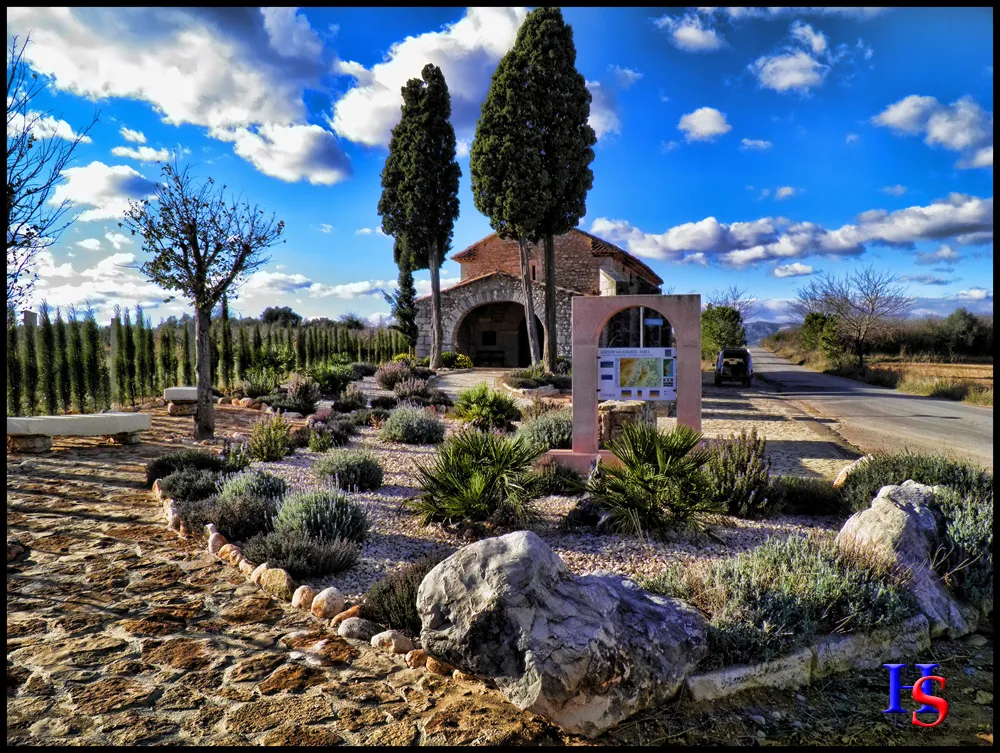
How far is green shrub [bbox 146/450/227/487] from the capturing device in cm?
732

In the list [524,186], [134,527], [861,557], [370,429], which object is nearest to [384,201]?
[524,186]

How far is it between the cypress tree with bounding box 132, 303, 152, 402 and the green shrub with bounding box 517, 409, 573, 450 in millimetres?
10892

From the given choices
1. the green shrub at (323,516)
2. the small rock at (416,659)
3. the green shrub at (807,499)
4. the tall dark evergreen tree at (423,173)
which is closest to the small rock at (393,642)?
the small rock at (416,659)

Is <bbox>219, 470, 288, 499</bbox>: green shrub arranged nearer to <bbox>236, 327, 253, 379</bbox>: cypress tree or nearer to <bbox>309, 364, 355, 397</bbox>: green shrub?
<bbox>309, 364, 355, 397</bbox>: green shrub

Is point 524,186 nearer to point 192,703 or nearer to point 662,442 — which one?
point 662,442

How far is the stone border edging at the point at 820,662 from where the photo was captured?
3.01m

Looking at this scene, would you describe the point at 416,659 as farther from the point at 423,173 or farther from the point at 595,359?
the point at 423,173

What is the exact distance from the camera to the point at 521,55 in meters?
18.0

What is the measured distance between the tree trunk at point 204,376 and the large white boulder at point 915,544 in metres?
9.36

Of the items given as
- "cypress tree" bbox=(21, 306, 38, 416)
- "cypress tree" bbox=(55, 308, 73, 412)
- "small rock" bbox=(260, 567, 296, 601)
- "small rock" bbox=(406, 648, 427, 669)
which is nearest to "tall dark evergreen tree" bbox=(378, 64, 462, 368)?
"cypress tree" bbox=(55, 308, 73, 412)

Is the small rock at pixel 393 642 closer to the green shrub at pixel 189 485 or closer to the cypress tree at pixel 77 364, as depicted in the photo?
Answer: the green shrub at pixel 189 485

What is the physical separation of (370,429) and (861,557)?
9081 mm

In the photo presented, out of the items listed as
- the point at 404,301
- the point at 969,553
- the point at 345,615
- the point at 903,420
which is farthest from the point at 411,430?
the point at 404,301

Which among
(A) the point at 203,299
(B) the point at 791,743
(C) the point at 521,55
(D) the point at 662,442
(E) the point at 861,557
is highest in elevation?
A: (C) the point at 521,55
